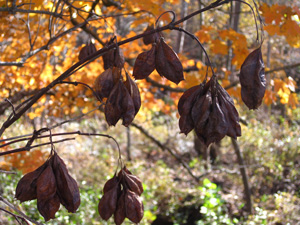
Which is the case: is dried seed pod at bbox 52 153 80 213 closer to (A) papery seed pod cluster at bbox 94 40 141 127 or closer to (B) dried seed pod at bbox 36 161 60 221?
(B) dried seed pod at bbox 36 161 60 221

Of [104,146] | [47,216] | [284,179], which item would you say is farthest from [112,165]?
[47,216]

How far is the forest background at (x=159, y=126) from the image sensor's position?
11.3 feet

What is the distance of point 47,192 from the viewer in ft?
3.87

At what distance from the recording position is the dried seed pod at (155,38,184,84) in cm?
121

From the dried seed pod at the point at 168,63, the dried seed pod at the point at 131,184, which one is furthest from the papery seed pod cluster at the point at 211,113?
the dried seed pod at the point at 131,184

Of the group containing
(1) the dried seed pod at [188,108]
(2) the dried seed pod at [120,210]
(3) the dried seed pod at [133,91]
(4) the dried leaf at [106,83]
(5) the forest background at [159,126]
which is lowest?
(2) the dried seed pod at [120,210]

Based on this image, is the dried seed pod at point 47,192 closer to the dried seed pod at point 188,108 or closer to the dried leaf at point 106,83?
the dried leaf at point 106,83

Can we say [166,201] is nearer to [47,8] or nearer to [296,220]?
[296,220]

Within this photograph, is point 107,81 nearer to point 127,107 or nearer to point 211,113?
point 127,107

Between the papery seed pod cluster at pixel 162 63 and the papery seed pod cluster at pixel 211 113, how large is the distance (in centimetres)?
11

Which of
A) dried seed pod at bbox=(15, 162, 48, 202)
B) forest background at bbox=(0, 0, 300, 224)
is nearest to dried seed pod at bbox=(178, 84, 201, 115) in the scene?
dried seed pod at bbox=(15, 162, 48, 202)

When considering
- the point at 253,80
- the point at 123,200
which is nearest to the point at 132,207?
the point at 123,200

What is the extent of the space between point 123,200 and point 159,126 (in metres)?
8.87

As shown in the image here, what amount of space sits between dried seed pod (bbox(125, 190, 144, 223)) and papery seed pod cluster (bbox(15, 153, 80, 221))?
213 millimetres
